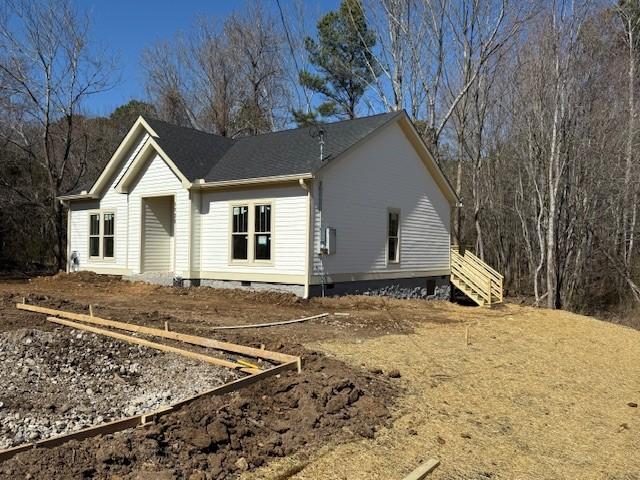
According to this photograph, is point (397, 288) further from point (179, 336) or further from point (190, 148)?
point (179, 336)

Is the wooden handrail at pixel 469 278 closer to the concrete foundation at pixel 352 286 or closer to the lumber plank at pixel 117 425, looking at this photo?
the concrete foundation at pixel 352 286

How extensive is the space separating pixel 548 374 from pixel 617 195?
59.2ft

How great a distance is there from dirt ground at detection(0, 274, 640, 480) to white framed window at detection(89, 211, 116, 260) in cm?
860

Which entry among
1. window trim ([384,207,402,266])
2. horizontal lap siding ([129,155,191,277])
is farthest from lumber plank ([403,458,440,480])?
horizontal lap siding ([129,155,191,277])

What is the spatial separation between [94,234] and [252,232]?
748 centimetres

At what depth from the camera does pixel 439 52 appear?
26406mm

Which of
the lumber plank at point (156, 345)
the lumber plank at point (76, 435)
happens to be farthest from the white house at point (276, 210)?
the lumber plank at point (76, 435)

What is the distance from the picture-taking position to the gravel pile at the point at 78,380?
512cm

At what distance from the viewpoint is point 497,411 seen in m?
6.09

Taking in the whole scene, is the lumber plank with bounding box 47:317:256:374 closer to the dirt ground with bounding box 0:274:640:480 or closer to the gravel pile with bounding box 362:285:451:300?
the dirt ground with bounding box 0:274:640:480

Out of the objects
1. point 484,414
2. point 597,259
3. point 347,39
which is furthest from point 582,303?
point 484,414

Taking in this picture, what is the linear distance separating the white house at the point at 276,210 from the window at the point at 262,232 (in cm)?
3

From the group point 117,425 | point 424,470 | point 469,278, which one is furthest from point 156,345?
point 469,278

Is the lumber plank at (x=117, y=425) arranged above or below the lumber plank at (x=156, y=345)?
above
